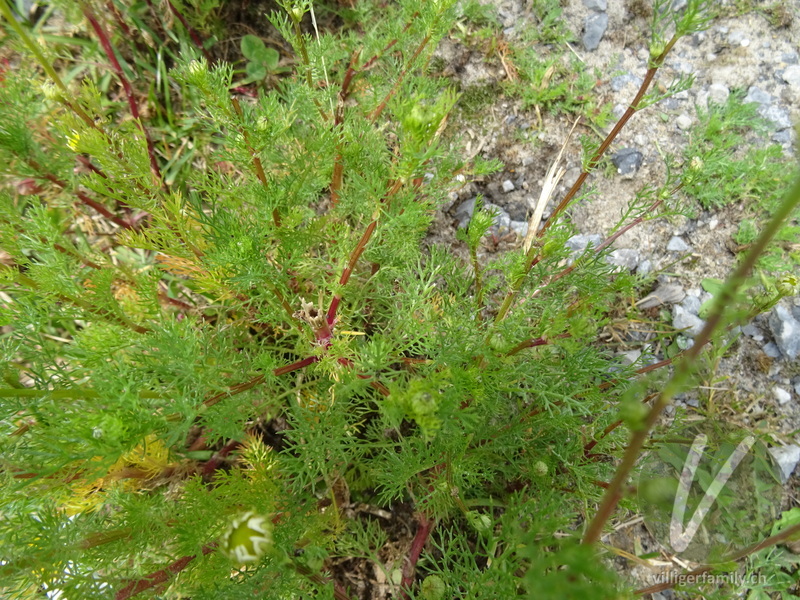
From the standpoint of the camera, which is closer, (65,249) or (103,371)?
(103,371)

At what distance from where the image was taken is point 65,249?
1.79 meters

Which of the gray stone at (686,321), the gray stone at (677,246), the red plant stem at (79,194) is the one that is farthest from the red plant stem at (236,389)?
the gray stone at (677,246)

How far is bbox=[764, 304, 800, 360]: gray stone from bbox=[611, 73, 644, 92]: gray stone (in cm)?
123

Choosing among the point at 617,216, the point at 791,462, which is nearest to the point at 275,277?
the point at 617,216

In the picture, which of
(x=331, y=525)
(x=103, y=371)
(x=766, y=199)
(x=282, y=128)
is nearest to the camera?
(x=103, y=371)

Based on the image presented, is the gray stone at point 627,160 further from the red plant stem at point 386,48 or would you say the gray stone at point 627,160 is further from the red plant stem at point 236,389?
the red plant stem at point 236,389

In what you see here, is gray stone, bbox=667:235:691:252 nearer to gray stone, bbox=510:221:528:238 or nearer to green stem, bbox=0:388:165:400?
gray stone, bbox=510:221:528:238

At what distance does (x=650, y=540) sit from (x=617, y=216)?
1339 mm

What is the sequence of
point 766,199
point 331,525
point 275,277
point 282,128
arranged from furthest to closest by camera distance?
point 766,199, point 331,525, point 275,277, point 282,128

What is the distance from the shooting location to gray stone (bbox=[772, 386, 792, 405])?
6.48 feet

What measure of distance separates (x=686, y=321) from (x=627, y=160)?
79cm

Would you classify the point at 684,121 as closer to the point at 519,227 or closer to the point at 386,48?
the point at 519,227

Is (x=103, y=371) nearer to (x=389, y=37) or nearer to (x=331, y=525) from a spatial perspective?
(x=331, y=525)

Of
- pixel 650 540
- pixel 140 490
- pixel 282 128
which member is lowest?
pixel 650 540
